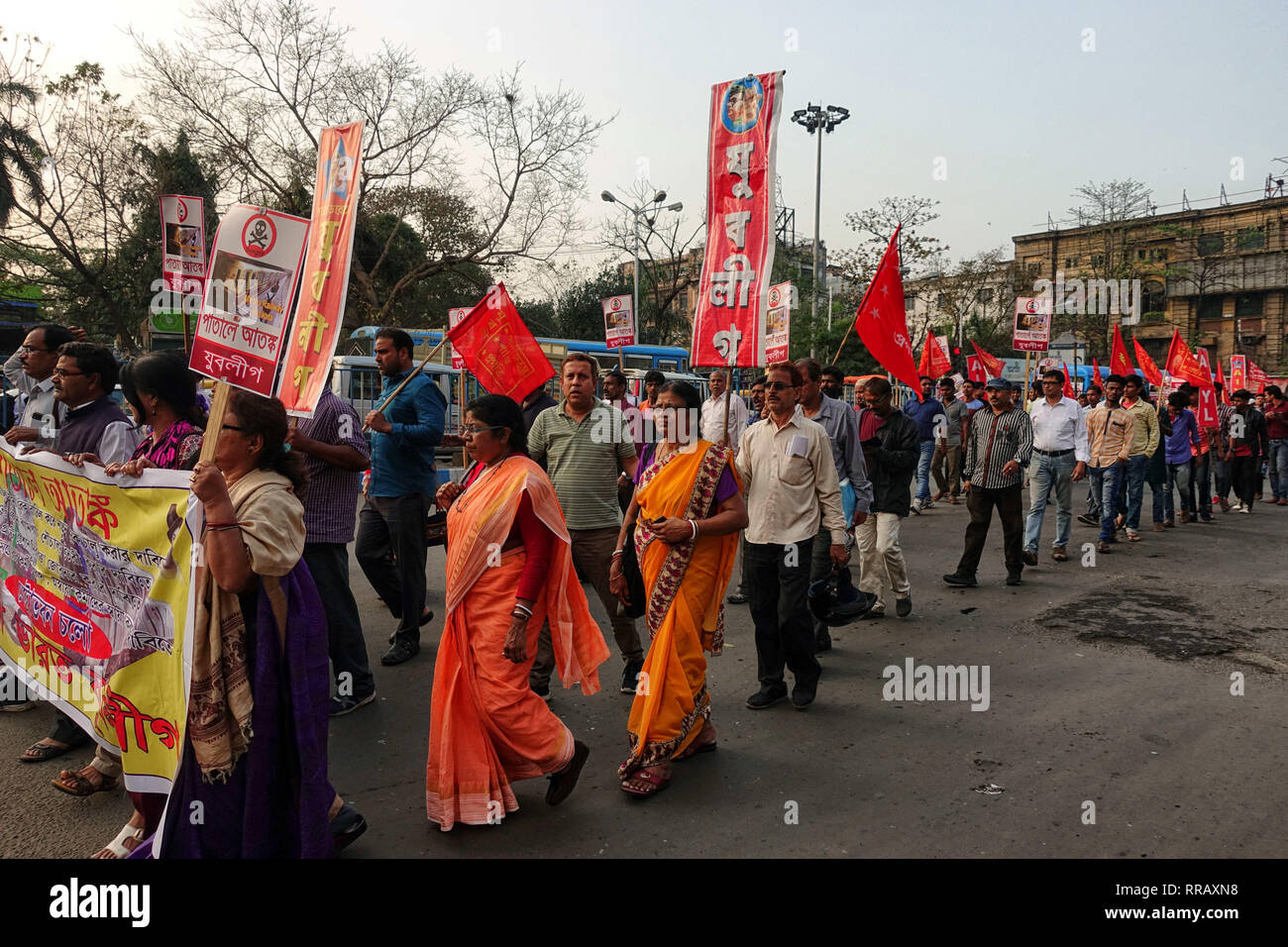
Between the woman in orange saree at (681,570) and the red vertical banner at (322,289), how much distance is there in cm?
146

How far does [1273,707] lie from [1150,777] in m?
1.49

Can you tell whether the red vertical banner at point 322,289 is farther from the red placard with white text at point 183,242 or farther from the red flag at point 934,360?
the red flag at point 934,360

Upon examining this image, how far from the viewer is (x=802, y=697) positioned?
488 centimetres

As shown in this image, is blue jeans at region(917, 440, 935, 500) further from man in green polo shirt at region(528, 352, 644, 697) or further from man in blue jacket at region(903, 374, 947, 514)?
man in green polo shirt at region(528, 352, 644, 697)

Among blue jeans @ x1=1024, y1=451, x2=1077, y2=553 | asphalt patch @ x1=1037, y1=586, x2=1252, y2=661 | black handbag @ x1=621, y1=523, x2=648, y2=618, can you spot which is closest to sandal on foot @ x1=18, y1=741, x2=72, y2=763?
black handbag @ x1=621, y1=523, x2=648, y2=618

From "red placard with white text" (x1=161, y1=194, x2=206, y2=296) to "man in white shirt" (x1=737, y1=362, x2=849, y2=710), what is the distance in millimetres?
6020

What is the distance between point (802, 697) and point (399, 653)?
95.7 inches

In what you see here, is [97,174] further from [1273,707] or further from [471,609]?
[1273,707]

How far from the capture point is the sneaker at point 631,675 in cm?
506

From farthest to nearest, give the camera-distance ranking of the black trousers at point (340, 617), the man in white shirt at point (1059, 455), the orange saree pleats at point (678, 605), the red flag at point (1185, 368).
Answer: the red flag at point (1185, 368), the man in white shirt at point (1059, 455), the black trousers at point (340, 617), the orange saree pleats at point (678, 605)

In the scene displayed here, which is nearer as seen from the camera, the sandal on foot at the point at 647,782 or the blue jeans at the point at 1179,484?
the sandal on foot at the point at 647,782

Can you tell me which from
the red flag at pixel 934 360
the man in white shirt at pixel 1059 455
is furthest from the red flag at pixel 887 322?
the red flag at pixel 934 360

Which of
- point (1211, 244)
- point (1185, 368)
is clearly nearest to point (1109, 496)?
point (1185, 368)

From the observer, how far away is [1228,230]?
2072 inches
